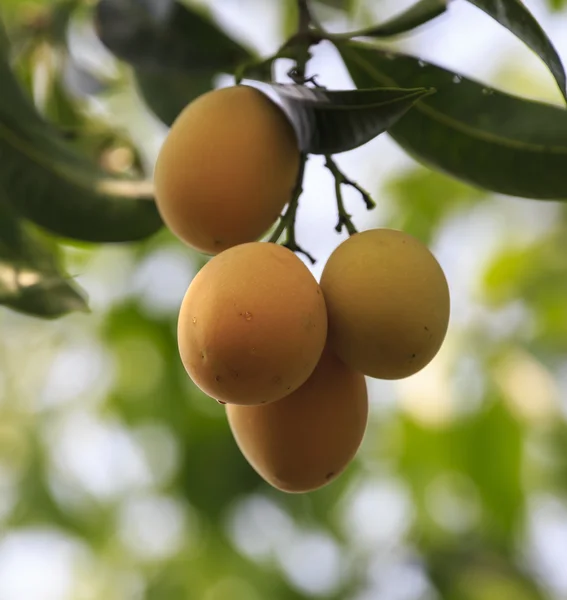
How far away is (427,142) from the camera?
3.92 feet

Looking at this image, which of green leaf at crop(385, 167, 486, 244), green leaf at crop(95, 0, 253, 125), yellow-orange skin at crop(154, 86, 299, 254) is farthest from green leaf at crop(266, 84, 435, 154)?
green leaf at crop(385, 167, 486, 244)

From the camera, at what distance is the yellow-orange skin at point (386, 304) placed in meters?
0.92

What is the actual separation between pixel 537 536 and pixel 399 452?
83 cm

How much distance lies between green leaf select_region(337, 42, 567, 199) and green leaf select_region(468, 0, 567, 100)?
19 centimetres

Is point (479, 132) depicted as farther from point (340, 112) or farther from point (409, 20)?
point (340, 112)

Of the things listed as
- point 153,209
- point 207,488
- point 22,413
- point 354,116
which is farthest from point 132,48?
point 22,413

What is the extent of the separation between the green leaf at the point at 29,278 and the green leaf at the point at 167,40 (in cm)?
34

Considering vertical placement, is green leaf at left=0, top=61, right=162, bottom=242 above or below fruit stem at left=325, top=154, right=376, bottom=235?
below

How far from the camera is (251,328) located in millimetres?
855

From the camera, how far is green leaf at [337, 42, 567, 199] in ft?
3.65

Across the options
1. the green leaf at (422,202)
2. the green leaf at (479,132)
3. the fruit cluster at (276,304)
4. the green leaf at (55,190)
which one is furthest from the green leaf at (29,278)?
the green leaf at (422,202)

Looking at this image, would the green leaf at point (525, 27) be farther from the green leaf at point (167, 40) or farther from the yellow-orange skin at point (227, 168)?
the green leaf at point (167, 40)

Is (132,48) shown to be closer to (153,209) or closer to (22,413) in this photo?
(153,209)

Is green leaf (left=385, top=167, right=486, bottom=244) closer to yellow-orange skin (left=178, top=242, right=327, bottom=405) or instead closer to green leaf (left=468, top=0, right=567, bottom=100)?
green leaf (left=468, top=0, right=567, bottom=100)
